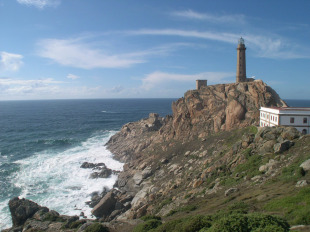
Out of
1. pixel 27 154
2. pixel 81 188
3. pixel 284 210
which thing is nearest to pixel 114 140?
pixel 27 154

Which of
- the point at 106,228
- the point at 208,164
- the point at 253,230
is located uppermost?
the point at 253,230

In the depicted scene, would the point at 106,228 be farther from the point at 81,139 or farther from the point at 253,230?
the point at 81,139

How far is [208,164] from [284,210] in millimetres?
21762

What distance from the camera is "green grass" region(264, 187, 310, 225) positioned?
13.5 metres

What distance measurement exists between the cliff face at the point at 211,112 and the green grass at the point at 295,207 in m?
27.6

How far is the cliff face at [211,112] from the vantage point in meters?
44.8

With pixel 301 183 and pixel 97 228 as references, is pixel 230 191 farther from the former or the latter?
pixel 97 228

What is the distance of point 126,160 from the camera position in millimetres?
60688

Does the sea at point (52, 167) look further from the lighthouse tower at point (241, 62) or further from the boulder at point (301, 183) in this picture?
the lighthouse tower at point (241, 62)

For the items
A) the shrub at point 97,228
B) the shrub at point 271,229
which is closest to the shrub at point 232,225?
the shrub at point 271,229

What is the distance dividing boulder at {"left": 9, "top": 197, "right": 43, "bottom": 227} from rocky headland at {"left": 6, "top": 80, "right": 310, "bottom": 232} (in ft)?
0.43

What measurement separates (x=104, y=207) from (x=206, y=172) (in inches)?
682

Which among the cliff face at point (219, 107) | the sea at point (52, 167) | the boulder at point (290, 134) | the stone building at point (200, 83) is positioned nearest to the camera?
the boulder at point (290, 134)

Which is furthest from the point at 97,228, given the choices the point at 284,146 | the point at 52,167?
the point at 52,167
